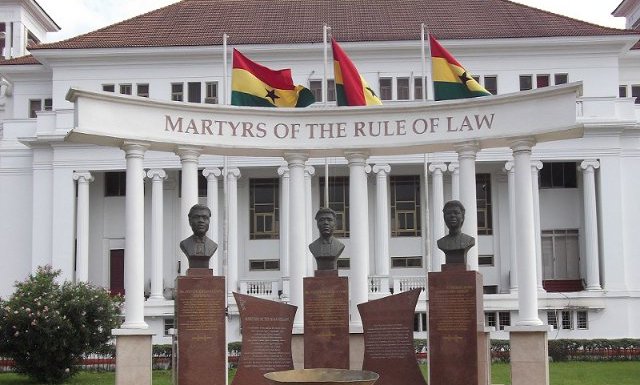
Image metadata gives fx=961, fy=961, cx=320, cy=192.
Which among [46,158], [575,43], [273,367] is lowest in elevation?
[273,367]

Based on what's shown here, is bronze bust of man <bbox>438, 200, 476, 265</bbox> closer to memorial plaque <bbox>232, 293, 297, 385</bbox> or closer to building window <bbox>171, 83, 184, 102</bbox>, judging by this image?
memorial plaque <bbox>232, 293, 297, 385</bbox>

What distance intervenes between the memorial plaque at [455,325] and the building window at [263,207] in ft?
102

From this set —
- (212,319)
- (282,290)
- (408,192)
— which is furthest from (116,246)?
(212,319)

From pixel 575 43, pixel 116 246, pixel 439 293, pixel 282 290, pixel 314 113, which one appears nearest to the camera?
pixel 439 293

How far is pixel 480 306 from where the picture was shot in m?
20.7

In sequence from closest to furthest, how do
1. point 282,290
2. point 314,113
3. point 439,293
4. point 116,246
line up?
point 439,293 → point 314,113 → point 282,290 → point 116,246

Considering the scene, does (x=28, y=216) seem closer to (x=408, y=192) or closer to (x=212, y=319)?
(x=408, y=192)

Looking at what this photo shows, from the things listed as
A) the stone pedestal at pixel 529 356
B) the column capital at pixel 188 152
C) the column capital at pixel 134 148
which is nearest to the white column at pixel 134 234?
the column capital at pixel 134 148

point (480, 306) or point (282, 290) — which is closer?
point (480, 306)

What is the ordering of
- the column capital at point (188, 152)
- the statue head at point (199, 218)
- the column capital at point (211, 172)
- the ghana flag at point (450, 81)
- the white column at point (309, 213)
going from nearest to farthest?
1. the statue head at point (199, 218)
2. the column capital at point (188, 152)
3. the ghana flag at point (450, 81)
4. the white column at point (309, 213)
5. the column capital at point (211, 172)

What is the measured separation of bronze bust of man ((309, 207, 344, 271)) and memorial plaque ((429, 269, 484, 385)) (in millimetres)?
2474

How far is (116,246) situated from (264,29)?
1417 cm

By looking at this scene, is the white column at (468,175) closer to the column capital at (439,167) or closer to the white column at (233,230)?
the column capital at (439,167)

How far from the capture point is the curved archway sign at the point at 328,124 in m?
23.4
